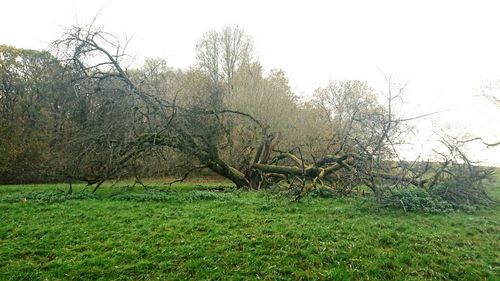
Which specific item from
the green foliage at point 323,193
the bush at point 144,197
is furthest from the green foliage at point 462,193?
the bush at point 144,197

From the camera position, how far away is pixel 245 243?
5977 mm

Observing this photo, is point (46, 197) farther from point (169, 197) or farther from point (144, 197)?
point (169, 197)

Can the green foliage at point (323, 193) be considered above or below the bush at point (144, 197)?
above

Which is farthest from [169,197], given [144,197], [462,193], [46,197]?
[462,193]

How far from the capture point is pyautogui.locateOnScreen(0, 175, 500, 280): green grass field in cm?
514

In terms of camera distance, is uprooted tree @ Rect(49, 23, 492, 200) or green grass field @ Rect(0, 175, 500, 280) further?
uprooted tree @ Rect(49, 23, 492, 200)

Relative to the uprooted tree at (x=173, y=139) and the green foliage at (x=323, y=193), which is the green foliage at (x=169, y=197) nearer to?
the uprooted tree at (x=173, y=139)

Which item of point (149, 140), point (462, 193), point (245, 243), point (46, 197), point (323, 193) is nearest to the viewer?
point (245, 243)

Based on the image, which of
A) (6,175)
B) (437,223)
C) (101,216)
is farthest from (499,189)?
(6,175)

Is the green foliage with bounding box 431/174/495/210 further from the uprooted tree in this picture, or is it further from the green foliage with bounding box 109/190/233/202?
the green foliage with bounding box 109/190/233/202

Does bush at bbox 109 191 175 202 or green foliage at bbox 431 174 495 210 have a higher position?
green foliage at bbox 431 174 495 210

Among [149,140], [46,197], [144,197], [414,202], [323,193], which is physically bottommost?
[46,197]

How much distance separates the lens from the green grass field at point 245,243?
16.9 feet

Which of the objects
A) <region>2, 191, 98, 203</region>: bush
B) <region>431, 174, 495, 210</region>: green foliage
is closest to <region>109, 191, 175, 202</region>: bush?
<region>2, 191, 98, 203</region>: bush
